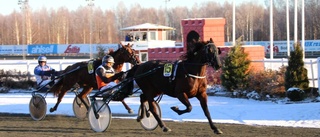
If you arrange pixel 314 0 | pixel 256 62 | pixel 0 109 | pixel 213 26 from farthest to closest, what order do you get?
pixel 314 0 → pixel 213 26 → pixel 256 62 → pixel 0 109

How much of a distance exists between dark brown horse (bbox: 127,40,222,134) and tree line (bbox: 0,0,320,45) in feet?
171

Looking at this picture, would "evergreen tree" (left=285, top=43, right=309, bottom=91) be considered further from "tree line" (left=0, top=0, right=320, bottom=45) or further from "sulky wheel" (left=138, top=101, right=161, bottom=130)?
"tree line" (left=0, top=0, right=320, bottom=45)

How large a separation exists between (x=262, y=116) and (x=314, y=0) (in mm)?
54587

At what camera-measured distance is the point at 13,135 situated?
10.9m

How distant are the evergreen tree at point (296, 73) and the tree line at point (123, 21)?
1790 inches

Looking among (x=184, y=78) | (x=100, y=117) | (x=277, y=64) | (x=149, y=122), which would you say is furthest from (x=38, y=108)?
(x=277, y=64)

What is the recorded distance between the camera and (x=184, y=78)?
10.4 m

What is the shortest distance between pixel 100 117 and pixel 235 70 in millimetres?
8268

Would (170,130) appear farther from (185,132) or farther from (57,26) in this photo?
(57,26)

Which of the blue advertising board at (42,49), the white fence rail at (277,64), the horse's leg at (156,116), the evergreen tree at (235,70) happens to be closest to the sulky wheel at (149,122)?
the horse's leg at (156,116)

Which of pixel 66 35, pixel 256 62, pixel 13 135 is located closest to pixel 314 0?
pixel 66 35

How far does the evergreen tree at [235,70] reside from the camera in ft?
60.4

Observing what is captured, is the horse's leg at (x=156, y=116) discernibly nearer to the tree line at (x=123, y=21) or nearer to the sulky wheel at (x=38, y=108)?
the sulky wheel at (x=38, y=108)

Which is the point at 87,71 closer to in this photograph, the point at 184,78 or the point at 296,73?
the point at 184,78
